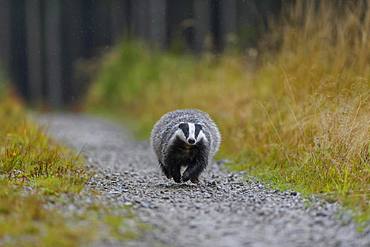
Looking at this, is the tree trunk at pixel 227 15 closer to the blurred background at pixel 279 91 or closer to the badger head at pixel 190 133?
the blurred background at pixel 279 91

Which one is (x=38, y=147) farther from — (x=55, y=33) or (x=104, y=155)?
(x=55, y=33)

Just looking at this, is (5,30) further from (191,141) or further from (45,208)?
(45,208)

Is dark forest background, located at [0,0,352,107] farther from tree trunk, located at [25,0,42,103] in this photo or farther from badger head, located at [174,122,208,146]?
badger head, located at [174,122,208,146]

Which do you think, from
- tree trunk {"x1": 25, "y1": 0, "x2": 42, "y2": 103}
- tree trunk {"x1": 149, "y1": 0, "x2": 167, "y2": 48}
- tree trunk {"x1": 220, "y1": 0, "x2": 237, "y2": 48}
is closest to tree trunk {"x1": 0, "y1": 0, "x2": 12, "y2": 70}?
tree trunk {"x1": 25, "y1": 0, "x2": 42, "y2": 103}

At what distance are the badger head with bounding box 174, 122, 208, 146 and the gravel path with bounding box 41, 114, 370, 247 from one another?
462 mm

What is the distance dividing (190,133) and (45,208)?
226 centimetres

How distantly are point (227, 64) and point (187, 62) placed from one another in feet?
16.4

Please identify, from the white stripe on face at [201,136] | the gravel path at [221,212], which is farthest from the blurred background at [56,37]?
the white stripe on face at [201,136]

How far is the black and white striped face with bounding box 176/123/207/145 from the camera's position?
301 inches

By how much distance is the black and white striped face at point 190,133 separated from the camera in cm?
765

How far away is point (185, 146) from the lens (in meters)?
8.02

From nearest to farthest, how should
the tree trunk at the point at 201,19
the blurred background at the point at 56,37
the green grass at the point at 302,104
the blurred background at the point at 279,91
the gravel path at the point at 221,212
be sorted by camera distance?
the gravel path at the point at 221,212, the green grass at the point at 302,104, the blurred background at the point at 279,91, the tree trunk at the point at 201,19, the blurred background at the point at 56,37

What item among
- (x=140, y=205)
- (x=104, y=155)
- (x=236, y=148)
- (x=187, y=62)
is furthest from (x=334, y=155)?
(x=187, y=62)

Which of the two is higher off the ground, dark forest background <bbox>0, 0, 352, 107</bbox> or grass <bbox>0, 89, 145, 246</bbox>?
dark forest background <bbox>0, 0, 352, 107</bbox>
